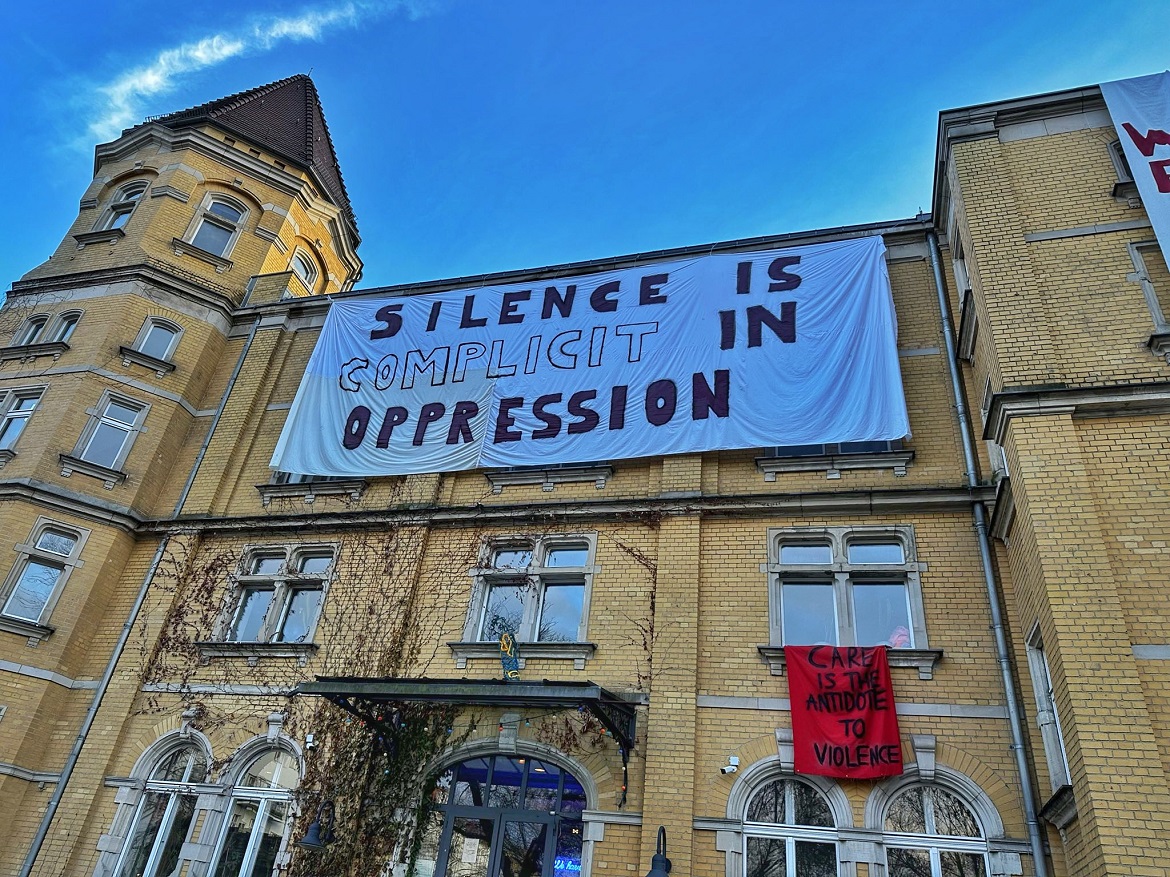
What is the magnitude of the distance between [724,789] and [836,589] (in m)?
3.41

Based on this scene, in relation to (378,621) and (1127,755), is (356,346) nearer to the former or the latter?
(378,621)

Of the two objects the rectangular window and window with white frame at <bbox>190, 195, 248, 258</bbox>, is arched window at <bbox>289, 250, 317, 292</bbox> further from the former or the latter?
the rectangular window

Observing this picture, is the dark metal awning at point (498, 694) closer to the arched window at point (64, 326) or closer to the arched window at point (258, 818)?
the arched window at point (258, 818)

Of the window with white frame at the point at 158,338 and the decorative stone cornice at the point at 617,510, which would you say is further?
the window with white frame at the point at 158,338

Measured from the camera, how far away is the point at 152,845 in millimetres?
14031

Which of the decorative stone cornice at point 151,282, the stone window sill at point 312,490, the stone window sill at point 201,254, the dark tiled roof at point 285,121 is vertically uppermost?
the dark tiled roof at point 285,121

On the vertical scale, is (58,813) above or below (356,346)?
below

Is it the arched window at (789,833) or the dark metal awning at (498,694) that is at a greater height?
the dark metal awning at (498,694)

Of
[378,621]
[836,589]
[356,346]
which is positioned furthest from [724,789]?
[356,346]

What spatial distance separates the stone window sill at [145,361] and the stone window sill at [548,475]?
808 centimetres

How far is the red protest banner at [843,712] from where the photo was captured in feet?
36.9

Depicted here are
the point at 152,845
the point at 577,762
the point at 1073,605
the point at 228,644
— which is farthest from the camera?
the point at 228,644

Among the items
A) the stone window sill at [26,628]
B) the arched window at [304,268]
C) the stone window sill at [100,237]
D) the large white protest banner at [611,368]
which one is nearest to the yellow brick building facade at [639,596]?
the stone window sill at [26,628]

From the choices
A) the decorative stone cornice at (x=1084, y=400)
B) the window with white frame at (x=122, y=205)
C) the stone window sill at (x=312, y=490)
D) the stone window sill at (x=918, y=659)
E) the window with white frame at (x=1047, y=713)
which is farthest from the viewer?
the window with white frame at (x=122, y=205)
